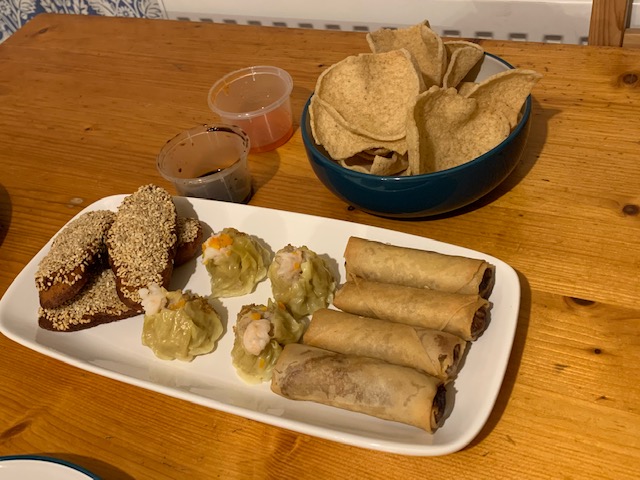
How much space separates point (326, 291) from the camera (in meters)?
1.37

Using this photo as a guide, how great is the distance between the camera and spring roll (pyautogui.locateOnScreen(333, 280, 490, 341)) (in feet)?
3.85

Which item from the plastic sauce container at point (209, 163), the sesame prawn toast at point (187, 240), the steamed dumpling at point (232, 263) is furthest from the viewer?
the plastic sauce container at point (209, 163)

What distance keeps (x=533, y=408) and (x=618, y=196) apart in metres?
0.60

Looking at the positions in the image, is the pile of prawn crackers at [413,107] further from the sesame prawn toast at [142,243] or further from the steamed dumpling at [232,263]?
the sesame prawn toast at [142,243]

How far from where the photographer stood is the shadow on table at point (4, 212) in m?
1.84

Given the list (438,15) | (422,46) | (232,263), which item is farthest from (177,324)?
(438,15)

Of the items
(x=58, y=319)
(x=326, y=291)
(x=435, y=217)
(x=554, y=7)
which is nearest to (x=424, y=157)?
(x=435, y=217)

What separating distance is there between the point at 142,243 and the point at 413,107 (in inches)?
26.8

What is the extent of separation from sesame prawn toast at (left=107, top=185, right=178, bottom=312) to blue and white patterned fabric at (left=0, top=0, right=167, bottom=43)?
208 centimetres

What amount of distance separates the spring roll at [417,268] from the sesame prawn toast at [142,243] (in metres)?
0.43

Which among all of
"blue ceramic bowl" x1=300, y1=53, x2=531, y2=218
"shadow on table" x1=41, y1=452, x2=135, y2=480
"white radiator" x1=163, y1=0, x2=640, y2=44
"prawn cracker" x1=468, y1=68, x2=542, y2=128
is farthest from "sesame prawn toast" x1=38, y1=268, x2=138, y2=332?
"white radiator" x1=163, y1=0, x2=640, y2=44

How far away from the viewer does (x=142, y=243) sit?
56.0 inches

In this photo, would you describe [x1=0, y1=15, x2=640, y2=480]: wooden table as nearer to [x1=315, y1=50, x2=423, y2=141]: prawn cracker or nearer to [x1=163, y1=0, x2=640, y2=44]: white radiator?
[x1=315, y1=50, x2=423, y2=141]: prawn cracker

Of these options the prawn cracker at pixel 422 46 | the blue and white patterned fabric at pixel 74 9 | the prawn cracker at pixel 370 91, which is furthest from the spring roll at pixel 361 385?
the blue and white patterned fabric at pixel 74 9
